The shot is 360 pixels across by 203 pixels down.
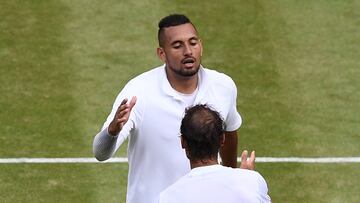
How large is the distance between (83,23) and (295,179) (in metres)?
4.38

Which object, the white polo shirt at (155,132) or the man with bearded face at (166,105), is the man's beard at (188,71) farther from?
the white polo shirt at (155,132)

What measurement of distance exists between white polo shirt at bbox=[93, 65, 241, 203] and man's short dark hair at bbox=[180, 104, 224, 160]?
1.56m

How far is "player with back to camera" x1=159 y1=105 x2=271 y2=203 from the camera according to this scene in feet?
25.9

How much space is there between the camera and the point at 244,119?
47.2 ft

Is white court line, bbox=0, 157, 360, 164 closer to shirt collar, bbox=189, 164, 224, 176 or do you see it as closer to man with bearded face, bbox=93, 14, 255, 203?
man with bearded face, bbox=93, 14, 255, 203

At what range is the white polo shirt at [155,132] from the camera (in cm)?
988

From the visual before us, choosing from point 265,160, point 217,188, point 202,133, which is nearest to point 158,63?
point 265,160

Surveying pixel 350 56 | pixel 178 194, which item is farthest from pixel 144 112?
pixel 350 56

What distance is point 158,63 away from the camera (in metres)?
15.4

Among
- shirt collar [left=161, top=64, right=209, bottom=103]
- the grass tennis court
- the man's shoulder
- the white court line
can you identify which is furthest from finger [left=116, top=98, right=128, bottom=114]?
the white court line

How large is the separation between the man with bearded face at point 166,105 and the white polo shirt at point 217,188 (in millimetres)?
1799

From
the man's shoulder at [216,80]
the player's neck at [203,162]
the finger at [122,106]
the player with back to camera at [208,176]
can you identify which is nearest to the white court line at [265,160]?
the man's shoulder at [216,80]

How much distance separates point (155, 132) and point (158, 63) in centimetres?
557

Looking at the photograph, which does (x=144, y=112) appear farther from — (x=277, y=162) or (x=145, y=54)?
(x=145, y=54)
